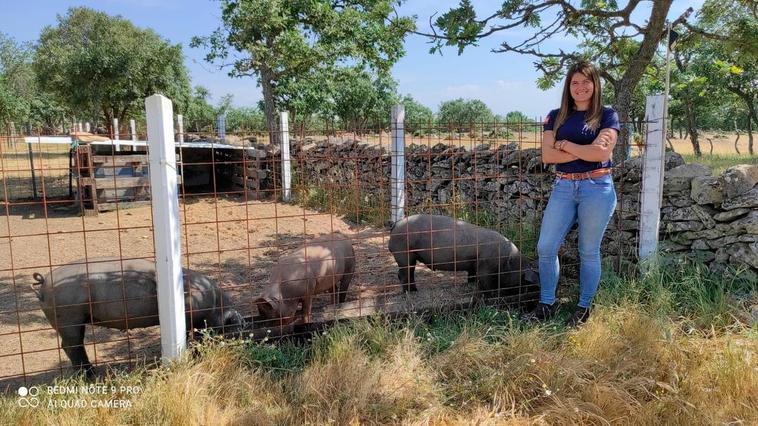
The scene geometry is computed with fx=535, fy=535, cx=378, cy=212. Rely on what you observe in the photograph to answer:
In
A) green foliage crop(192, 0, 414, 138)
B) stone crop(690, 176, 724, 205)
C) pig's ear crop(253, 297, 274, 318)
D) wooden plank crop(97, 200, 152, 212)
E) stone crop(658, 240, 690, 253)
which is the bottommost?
pig's ear crop(253, 297, 274, 318)

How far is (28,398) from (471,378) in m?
2.64

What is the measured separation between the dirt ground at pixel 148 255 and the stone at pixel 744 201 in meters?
2.39

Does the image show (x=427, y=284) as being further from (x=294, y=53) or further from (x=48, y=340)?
(x=294, y=53)

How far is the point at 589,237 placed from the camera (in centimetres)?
396

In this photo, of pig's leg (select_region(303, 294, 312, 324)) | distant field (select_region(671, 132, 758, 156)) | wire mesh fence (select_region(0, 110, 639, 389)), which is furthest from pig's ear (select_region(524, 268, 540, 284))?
distant field (select_region(671, 132, 758, 156))

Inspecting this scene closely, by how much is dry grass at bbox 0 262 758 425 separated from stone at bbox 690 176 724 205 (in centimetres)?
104

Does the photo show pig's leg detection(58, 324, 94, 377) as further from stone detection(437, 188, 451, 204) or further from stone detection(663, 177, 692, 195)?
stone detection(437, 188, 451, 204)

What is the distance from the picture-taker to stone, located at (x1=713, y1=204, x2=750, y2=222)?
454 cm

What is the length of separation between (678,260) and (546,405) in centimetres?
256

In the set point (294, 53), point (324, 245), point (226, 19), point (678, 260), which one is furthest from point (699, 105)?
point (324, 245)

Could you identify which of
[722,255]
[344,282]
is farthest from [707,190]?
[344,282]

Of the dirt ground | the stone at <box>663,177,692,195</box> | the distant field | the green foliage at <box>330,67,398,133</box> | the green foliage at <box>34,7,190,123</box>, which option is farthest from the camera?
the green foliage at <box>330,67,398,133</box>

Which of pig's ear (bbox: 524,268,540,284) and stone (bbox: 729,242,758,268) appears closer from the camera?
stone (bbox: 729,242,758,268)

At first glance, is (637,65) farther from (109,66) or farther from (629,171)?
(109,66)
